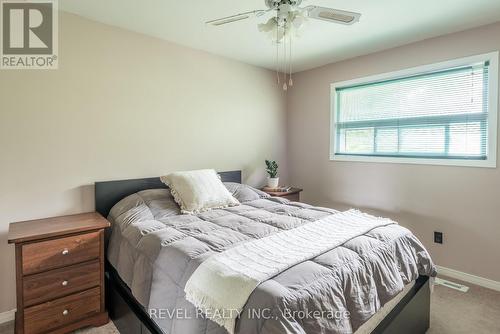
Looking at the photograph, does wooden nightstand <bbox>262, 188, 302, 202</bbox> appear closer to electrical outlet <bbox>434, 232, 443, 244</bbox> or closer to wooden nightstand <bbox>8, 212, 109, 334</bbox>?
electrical outlet <bbox>434, 232, 443, 244</bbox>

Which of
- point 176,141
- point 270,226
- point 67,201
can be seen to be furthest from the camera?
point 176,141

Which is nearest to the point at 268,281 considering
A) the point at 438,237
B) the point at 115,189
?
the point at 115,189

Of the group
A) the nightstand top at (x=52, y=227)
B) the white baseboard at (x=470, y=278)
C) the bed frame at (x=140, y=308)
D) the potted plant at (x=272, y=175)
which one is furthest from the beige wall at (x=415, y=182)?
the nightstand top at (x=52, y=227)

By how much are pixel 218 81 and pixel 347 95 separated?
1580mm

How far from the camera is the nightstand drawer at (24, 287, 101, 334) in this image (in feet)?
5.78

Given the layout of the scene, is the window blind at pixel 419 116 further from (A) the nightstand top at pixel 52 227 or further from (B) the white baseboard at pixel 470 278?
(A) the nightstand top at pixel 52 227

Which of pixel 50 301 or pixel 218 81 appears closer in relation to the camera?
pixel 50 301

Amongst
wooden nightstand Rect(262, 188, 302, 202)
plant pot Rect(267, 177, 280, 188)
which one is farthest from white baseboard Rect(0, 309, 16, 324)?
plant pot Rect(267, 177, 280, 188)

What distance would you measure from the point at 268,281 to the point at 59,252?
147cm

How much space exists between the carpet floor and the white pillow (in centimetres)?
102

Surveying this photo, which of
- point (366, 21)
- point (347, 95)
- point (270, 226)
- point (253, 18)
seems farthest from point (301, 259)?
point (347, 95)

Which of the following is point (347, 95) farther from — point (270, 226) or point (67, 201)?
point (67, 201)

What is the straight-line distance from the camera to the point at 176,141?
2.94m

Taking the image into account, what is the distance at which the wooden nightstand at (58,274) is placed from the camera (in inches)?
68.2
